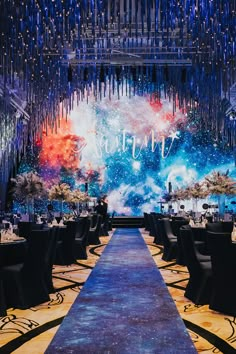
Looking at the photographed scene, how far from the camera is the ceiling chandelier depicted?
6.46m

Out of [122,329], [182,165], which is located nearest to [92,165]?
[182,165]

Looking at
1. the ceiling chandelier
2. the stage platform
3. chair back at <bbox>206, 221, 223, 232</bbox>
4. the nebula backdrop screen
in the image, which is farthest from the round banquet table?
the nebula backdrop screen

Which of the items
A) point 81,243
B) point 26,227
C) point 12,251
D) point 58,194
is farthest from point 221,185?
point 12,251

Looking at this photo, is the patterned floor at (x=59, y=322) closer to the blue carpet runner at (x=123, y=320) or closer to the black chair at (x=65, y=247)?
the blue carpet runner at (x=123, y=320)

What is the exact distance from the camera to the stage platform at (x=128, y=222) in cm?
1884

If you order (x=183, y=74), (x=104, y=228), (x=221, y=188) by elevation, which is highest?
(x=183, y=74)

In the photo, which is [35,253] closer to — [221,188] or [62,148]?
[221,188]

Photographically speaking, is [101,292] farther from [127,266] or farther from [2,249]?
[127,266]

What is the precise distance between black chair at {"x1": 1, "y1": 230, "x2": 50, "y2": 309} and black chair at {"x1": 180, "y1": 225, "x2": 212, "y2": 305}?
4.95 ft

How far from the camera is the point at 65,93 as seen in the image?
1214 cm

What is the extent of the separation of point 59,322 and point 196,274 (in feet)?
5.28

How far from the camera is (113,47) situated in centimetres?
1112

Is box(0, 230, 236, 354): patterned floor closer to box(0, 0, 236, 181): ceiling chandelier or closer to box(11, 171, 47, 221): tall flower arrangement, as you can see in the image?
box(11, 171, 47, 221): tall flower arrangement

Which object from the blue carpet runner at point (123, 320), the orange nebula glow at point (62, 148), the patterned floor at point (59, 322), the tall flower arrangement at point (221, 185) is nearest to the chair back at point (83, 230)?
the blue carpet runner at point (123, 320)
